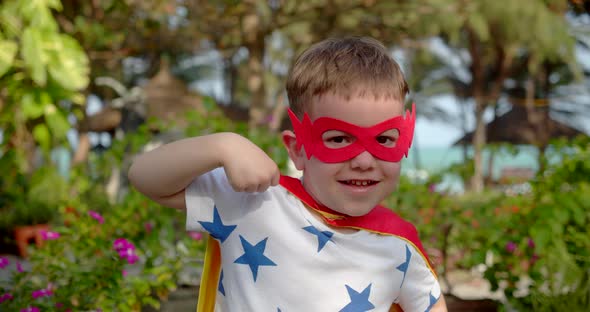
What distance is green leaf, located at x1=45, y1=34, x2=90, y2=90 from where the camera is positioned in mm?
3775

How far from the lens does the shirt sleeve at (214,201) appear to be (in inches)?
56.3

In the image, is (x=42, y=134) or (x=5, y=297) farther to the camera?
(x=42, y=134)

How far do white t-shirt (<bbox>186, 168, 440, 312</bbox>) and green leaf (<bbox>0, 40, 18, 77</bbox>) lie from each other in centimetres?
280

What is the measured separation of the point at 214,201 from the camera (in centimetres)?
145

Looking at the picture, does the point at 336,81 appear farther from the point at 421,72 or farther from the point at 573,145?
the point at 421,72

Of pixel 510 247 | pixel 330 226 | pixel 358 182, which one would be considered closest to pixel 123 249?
pixel 330 226

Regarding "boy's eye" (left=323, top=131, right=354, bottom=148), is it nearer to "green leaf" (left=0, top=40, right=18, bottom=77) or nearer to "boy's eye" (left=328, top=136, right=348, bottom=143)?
"boy's eye" (left=328, top=136, right=348, bottom=143)

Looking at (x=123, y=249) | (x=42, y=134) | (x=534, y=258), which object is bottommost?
(x=534, y=258)

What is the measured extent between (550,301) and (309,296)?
145 cm

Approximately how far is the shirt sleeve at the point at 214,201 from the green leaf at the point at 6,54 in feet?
9.15

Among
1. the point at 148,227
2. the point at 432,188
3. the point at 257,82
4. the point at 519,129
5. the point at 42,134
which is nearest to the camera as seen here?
the point at 148,227

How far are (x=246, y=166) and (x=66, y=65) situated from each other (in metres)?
2.93

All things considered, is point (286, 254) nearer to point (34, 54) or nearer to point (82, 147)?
point (34, 54)

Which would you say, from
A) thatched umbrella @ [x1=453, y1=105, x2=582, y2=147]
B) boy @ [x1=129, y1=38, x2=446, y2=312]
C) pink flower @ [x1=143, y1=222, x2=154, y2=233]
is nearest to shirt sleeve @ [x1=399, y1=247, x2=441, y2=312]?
boy @ [x1=129, y1=38, x2=446, y2=312]
